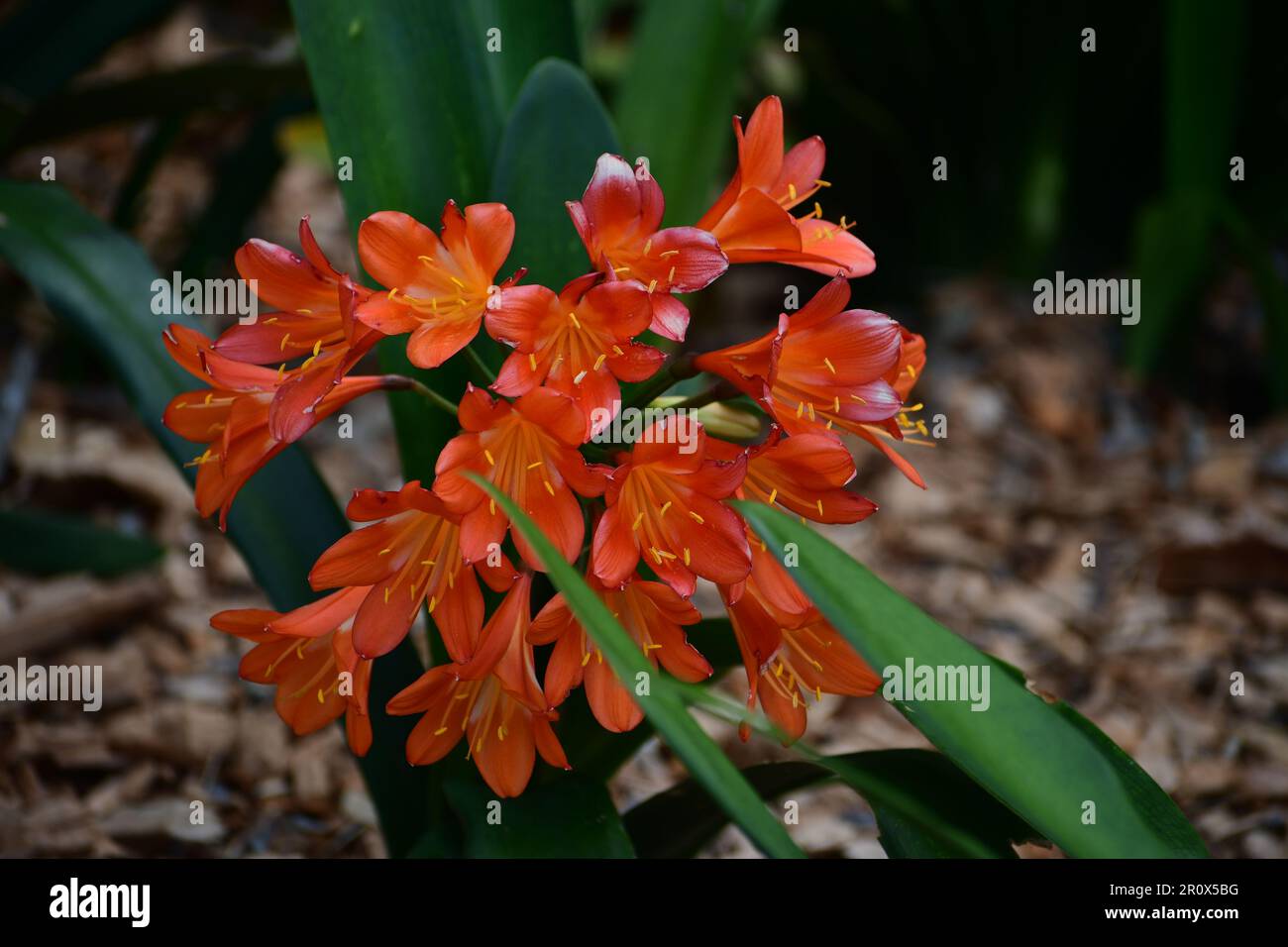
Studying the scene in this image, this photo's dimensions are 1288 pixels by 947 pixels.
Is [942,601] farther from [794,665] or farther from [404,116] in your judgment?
[404,116]

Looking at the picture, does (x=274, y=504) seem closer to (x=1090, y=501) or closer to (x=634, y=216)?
(x=634, y=216)

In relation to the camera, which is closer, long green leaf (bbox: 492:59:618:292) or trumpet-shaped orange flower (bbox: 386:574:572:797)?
trumpet-shaped orange flower (bbox: 386:574:572:797)

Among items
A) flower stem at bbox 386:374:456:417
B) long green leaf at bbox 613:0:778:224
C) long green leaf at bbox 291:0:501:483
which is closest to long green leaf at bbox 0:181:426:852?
long green leaf at bbox 291:0:501:483

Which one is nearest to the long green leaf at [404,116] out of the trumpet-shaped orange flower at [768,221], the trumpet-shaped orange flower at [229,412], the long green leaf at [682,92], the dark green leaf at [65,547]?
the trumpet-shaped orange flower at [229,412]

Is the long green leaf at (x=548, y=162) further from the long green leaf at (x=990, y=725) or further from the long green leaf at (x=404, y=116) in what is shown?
the long green leaf at (x=990, y=725)

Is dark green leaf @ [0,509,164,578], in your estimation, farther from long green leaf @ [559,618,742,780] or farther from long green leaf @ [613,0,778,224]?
long green leaf @ [613,0,778,224]

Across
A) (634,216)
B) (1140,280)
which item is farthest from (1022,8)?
(634,216)
